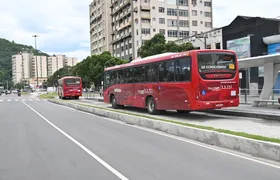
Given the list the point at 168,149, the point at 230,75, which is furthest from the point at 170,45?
the point at 168,149

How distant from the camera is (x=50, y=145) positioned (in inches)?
373

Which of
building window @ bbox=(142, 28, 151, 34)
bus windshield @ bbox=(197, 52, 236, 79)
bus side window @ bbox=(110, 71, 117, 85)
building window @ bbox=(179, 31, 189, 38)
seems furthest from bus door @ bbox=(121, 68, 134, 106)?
building window @ bbox=(179, 31, 189, 38)

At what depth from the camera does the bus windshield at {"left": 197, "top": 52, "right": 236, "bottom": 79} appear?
14273 millimetres

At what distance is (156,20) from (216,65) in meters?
67.5

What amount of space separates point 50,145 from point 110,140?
1.86 meters

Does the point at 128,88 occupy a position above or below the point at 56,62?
below

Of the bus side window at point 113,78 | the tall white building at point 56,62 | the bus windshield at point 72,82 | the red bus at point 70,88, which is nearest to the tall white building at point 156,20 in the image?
the bus windshield at point 72,82

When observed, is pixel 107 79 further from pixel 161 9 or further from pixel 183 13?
pixel 183 13

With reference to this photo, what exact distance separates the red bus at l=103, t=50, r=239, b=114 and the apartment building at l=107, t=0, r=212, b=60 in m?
60.2

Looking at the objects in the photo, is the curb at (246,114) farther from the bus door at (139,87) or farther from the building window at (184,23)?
the building window at (184,23)

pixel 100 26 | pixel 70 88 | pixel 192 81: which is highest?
pixel 100 26

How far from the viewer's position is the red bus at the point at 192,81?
14.2 meters

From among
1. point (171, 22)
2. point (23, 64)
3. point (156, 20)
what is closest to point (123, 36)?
point (156, 20)

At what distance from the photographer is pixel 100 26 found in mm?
111438
